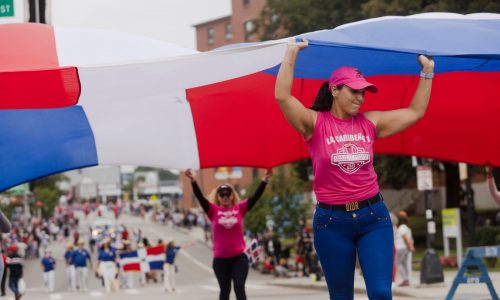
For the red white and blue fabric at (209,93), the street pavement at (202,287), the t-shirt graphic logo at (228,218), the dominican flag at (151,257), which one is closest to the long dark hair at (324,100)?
the red white and blue fabric at (209,93)

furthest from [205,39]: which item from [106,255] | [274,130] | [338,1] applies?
[274,130]

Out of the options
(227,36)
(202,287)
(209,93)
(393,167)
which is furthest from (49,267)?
(227,36)

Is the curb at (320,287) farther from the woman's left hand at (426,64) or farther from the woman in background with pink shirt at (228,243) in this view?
the woman's left hand at (426,64)

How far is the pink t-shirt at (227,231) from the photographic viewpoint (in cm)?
1083

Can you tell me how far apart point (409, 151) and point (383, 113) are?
9.73 feet

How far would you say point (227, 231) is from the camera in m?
10.8

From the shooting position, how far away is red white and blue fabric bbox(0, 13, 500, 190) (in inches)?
305

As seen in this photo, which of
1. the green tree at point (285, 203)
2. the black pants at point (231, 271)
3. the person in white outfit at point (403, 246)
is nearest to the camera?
the black pants at point (231, 271)

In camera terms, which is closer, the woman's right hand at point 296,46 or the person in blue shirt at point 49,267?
the woman's right hand at point 296,46

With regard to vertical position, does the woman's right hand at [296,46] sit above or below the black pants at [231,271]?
above

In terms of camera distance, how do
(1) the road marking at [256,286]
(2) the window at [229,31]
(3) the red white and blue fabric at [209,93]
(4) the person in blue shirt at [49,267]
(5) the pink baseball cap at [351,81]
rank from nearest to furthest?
(5) the pink baseball cap at [351,81], (3) the red white and blue fabric at [209,93], (1) the road marking at [256,286], (4) the person in blue shirt at [49,267], (2) the window at [229,31]

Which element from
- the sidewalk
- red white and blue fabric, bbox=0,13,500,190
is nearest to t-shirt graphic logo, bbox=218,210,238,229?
red white and blue fabric, bbox=0,13,500,190

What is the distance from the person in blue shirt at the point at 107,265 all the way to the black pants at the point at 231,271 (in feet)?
77.1

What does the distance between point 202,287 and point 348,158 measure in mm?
27749
